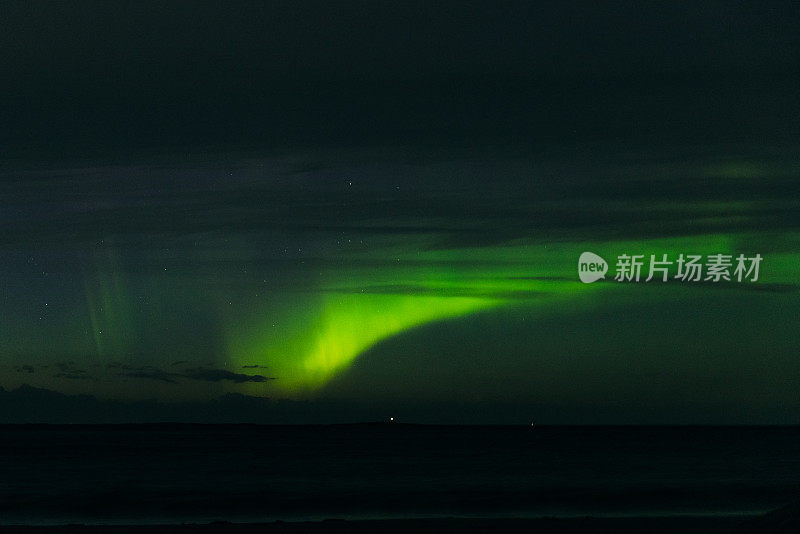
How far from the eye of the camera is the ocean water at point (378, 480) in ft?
99.0

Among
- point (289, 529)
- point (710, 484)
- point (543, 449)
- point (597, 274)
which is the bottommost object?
point (289, 529)

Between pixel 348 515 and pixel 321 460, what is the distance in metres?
32.5

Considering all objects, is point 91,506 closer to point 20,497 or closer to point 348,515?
point 20,497

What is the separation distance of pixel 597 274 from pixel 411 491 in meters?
22.0

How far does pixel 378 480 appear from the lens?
43875mm

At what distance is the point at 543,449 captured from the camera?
2859 inches

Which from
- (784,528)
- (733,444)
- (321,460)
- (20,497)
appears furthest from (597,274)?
(733,444)

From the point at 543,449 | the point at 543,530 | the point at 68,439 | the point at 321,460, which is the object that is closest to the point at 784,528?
the point at 543,530

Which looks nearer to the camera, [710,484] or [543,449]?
[710,484]

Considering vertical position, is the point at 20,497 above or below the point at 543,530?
above

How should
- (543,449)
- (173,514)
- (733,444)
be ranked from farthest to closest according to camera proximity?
(733,444) → (543,449) → (173,514)

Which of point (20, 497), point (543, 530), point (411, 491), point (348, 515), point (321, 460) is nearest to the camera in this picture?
point (543, 530)

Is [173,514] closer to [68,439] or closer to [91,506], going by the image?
[91,506]

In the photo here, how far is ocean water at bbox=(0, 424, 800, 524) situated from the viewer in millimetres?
30172
